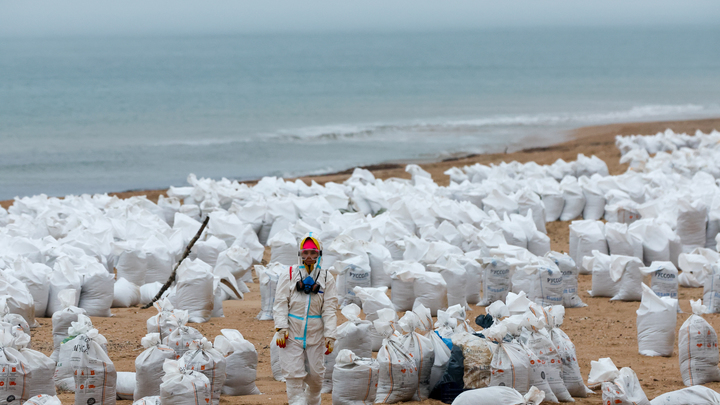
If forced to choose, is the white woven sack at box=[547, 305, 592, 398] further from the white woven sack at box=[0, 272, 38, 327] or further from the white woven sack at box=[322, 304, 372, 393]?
the white woven sack at box=[0, 272, 38, 327]

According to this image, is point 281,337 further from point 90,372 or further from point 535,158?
Result: point 535,158

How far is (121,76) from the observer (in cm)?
5828

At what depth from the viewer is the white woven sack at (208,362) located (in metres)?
4.02

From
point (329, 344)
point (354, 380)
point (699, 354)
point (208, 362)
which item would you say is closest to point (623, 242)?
point (699, 354)

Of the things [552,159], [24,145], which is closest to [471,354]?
[552,159]

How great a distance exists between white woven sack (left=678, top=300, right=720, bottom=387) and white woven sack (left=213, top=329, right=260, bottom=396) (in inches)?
100

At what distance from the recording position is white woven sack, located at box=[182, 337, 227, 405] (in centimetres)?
402

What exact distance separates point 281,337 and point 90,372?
1.03m

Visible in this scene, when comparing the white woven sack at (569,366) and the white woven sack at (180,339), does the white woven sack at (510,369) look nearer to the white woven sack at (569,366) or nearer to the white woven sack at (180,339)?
the white woven sack at (569,366)

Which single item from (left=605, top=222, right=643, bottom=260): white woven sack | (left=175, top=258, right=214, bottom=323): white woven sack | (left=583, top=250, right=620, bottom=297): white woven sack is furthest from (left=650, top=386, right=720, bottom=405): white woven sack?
(left=605, top=222, right=643, bottom=260): white woven sack

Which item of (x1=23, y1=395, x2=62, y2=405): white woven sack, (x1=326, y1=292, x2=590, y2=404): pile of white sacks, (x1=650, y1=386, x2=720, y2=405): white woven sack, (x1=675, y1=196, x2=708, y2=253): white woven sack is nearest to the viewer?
(x1=23, y1=395, x2=62, y2=405): white woven sack

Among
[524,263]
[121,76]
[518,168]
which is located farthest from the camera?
[121,76]

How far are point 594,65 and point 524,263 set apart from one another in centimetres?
7029

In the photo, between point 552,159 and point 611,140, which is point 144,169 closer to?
point 552,159
